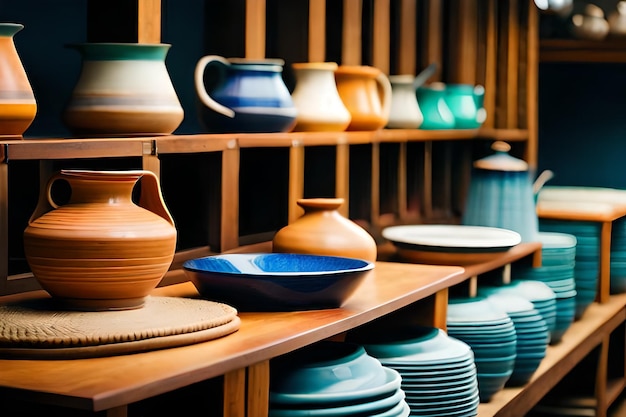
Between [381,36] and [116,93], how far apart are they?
143cm

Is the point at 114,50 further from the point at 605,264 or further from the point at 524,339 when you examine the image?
the point at 605,264

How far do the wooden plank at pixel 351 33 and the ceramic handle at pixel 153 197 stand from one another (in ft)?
4.15

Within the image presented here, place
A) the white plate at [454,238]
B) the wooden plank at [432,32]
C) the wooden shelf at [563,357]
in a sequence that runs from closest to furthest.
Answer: the wooden shelf at [563,357] → the white plate at [454,238] → the wooden plank at [432,32]

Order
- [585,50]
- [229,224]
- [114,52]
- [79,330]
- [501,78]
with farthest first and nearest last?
[585,50], [501,78], [229,224], [114,52], [79,330]

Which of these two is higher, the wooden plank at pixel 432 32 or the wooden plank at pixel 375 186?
the wooden plank at pixel 432 32

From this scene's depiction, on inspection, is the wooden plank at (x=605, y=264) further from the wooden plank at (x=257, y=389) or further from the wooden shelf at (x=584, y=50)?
the wooden plank at (x=257, y=389)

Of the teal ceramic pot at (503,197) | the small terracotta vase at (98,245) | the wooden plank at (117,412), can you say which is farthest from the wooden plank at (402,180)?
the wooden plank at (117,412)

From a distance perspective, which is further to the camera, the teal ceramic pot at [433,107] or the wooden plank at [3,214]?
the teal ceramic pot at [433,107]

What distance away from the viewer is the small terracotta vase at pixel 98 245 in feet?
5.42

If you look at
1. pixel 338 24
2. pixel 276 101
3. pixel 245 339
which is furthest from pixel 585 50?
pixel 245 339

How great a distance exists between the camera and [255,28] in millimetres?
2559

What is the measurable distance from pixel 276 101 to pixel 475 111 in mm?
1326

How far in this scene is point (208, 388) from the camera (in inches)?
62.7

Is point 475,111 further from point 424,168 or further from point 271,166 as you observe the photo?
point 271,166
